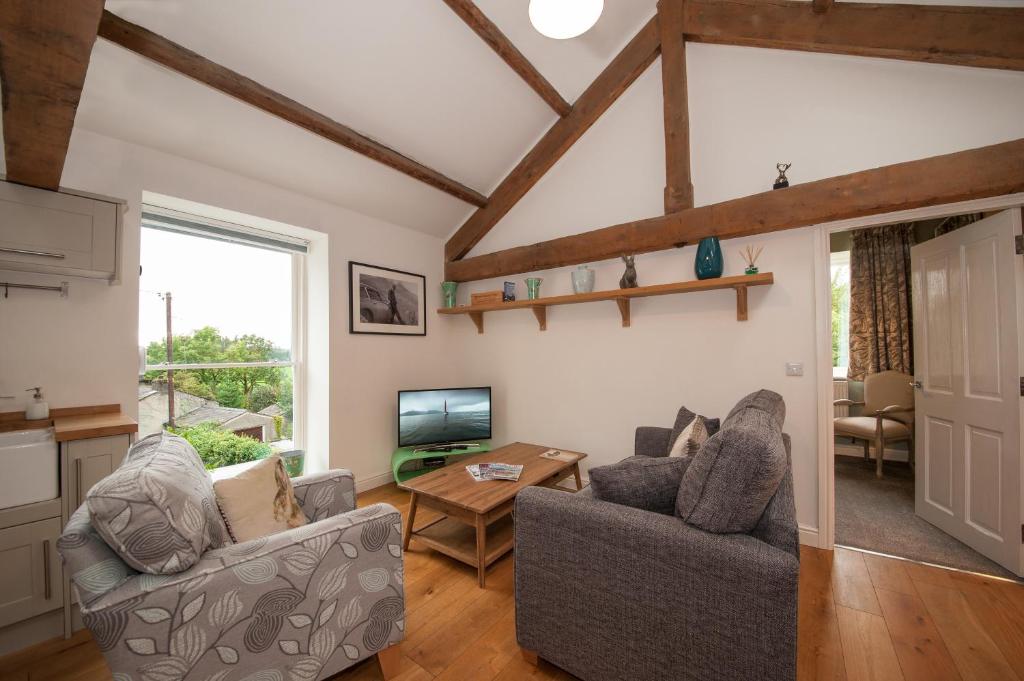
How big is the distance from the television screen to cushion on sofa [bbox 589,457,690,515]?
2336 mm

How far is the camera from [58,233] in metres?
1.88

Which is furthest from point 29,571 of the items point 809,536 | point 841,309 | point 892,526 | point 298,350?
point 841,309

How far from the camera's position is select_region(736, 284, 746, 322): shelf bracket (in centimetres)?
268

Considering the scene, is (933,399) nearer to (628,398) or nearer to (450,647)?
(628,398)

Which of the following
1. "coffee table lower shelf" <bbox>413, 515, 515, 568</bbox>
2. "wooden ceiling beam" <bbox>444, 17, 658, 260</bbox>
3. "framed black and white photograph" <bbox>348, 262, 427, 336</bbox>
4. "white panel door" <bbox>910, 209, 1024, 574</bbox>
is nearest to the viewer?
"white panel door" <bbox>910, 209, 1024, 574</bbox>

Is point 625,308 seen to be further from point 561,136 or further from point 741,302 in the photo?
point 561,136

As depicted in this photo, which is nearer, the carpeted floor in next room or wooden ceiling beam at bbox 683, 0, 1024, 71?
wooden ceiling beam at bbox 683, 0, 1024, 71

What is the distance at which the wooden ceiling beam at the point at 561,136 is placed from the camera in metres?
3.04

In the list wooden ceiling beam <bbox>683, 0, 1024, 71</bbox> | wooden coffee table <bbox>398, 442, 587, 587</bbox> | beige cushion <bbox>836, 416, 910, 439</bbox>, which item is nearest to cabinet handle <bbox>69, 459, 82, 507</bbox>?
wooden coffee table <bbox>398, 442, 587, 587</bbox>

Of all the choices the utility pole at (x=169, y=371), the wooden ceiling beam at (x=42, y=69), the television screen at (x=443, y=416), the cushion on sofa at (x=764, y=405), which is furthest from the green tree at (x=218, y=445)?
the cushion on sofa at (x=764, y=405)

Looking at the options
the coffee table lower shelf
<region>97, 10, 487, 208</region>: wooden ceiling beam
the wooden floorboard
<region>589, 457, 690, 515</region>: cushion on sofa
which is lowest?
the wooden floorboard

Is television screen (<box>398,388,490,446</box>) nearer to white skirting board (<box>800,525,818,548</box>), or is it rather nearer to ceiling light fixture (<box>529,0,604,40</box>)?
white skirting board (<box>800,525,818,548</box>)

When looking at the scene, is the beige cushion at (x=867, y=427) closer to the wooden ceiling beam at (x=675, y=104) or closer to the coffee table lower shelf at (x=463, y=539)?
the wooden ceiling beam at (x=675, y=104)

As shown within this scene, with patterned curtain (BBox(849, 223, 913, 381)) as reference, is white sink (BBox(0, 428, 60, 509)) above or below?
below
